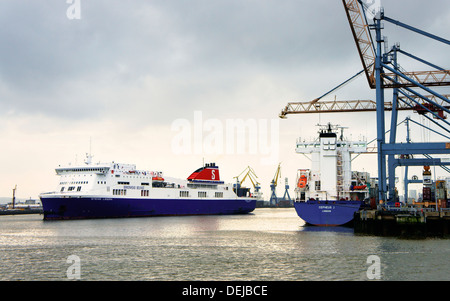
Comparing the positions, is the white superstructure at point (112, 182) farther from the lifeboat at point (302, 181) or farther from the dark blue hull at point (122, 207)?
the lifeboat at point (302, 181)

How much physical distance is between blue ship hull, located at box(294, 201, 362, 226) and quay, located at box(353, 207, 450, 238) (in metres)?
3.54

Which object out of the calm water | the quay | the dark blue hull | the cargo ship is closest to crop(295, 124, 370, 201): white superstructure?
the cargo ship

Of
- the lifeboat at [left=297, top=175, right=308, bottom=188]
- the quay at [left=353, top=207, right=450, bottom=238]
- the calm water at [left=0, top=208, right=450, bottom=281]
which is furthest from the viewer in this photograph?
the lifeboat at [left=297, top=175, right=308, bottom=188]

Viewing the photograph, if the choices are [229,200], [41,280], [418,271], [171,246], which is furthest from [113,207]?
[418,271]

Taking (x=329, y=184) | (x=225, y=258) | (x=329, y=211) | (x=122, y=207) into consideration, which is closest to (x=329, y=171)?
(x=329, y=184)

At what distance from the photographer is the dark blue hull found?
200 ft

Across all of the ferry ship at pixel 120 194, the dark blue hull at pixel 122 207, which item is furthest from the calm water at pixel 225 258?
the ferry ship at pixel 120 194

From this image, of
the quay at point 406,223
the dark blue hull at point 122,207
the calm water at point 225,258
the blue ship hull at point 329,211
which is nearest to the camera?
the calm water at point 225,258

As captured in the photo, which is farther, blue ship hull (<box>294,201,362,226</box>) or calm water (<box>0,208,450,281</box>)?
blue ship hull (<box>294,201,362,226</box>)

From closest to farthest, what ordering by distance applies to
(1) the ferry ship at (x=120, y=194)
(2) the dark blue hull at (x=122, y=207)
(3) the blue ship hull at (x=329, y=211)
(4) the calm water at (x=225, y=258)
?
(4) the calm water at (x=225, y=258)
(3) the blue ship hull at (x=329, y=211)
(2) the dark blue hull at (x=122, y=207)
(1) the ferry ship at (x=120, y=194)

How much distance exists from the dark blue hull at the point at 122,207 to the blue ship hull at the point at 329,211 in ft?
106

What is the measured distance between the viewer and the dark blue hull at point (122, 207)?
200 feet

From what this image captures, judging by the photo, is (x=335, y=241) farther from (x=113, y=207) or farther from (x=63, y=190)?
(x=63, y=190)

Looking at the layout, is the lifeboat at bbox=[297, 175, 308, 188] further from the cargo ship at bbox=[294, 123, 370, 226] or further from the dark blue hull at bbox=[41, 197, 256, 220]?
the dark blue hull at bbox=[41, 197, 256, 220]
